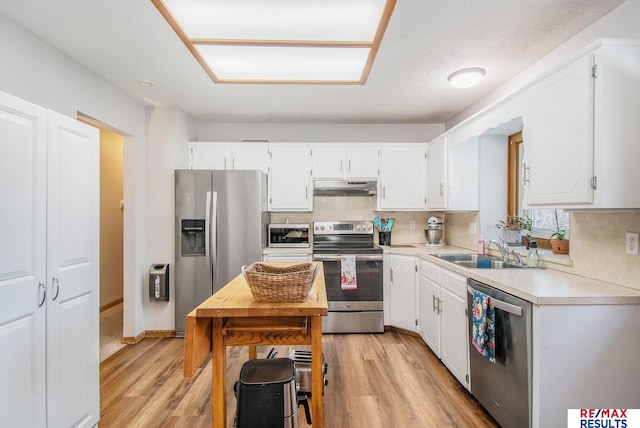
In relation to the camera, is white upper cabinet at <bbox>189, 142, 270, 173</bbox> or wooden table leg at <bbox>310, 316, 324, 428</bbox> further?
white upper cabinet at <bbox>189, 142, 270, 173</bbox>

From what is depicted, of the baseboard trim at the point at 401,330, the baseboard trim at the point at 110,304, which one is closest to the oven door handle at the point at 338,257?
the baseboard trim at the point at 401,330

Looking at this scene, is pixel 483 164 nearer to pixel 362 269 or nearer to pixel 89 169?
pixel 362 269

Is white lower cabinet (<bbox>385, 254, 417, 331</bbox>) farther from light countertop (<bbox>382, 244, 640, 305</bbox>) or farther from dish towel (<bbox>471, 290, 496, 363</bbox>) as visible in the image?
dish towel (<bbox>471, 290, 496, 363</bbox>)

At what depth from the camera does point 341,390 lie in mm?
2295

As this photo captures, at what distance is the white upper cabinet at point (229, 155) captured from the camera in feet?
11.9

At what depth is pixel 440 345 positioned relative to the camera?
2646 mm

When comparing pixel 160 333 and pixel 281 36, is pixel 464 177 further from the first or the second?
pixel 160 333

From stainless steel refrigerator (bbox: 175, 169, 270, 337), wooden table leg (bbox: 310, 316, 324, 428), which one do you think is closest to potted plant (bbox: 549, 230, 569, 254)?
wooden table leg (bbox: 310, 316, 324, 428)

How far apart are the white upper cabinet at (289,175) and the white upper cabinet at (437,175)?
1.44 meters

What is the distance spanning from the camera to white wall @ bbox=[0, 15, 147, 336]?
189 centimetres

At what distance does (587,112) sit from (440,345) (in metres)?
2.01

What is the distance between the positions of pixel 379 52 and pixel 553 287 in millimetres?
1884

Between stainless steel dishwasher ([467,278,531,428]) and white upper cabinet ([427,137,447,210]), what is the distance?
58.5 inches

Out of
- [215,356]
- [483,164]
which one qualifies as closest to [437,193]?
[483,164]
